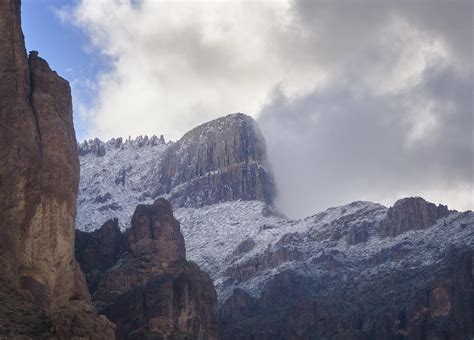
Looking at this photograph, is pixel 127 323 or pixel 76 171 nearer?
pixel 76 171

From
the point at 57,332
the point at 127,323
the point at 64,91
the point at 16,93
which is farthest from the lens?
the point at 127,323

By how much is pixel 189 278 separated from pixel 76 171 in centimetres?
6383

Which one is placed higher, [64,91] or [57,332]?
[64,91]

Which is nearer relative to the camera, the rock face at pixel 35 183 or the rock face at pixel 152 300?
the rock face at pixel 35 183

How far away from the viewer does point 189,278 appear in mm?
191875

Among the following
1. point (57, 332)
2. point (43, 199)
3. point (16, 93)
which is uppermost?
point (16, 93)

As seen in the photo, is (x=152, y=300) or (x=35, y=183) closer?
(x=35, y=183)

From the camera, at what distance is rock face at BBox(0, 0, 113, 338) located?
11912cm

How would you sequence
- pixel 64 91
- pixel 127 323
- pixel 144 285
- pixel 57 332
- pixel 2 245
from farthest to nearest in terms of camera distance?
1. pixel 144 285
2. pixel 127 323
3. pixel 64 91
4. pixel 2 245
5. pixel 57 332

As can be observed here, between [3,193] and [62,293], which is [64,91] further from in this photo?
[62,293]

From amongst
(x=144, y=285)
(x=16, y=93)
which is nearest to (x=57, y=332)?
(x=16, y=93)

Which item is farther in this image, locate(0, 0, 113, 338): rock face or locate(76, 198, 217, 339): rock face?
locate(76, 198, 217, 339): rock face

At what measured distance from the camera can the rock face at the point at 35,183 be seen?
391 ft

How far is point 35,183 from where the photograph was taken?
406 feet
